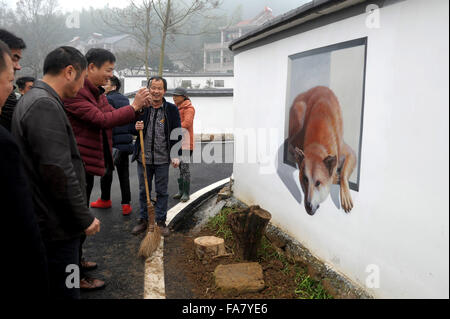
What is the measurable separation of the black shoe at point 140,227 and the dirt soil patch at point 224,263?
1.44 feet

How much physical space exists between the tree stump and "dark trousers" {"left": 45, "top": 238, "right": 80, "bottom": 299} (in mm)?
1967

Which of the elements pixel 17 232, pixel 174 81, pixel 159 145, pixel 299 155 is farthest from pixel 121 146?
pixel 174 81

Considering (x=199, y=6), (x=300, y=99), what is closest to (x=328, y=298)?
(x=300, y=99)

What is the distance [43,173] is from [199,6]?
52.6 ft

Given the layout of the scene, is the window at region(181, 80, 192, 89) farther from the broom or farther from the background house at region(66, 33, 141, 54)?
the broom

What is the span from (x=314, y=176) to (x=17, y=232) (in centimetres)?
282

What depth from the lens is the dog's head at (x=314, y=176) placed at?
11.2ft

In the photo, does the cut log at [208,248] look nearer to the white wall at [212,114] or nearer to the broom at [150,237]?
the broom at [150,237]

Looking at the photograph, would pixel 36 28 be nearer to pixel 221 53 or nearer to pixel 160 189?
pixel 221 53

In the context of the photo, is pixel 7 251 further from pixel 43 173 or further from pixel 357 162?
pixel 357 162

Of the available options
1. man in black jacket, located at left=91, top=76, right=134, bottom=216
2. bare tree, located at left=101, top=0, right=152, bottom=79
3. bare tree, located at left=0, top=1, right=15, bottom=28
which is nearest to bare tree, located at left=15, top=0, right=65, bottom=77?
bare tree, located at left=0, top=1, right=15, bottom=28

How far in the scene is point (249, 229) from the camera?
12.8 feet

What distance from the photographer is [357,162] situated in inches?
117

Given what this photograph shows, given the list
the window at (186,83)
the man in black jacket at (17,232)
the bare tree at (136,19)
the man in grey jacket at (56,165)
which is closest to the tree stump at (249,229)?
the man in grey jacket at (56,165)
